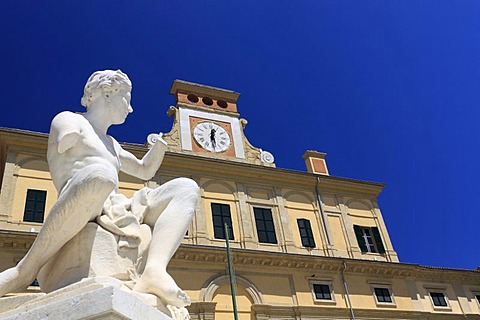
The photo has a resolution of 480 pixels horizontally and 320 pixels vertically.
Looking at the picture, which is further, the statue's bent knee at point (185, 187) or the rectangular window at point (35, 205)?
the rectangular window at point (35, 205)

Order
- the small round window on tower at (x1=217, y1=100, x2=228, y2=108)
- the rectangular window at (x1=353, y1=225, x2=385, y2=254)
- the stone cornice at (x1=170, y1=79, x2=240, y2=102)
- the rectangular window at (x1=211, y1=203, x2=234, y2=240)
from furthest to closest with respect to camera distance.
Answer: the small round window on tower at (x1=217, y1=100, x2=228, y2=108), the stone cornice at (x1=170, y1=79, x2=240, y2=102), the rectangular window at (x1=353, y1=225, x2=385, y2=254), the rectangular window at (x1=211, y1=203, x2=234, y2=240)

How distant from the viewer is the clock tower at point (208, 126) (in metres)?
21.1

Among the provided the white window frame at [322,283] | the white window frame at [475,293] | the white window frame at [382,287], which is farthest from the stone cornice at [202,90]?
the white window frame at [475,293]

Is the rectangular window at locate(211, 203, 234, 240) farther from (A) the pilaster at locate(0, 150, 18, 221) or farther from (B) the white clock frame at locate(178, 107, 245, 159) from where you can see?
(A) the pilaster at locate(0, 150, 18, 221)

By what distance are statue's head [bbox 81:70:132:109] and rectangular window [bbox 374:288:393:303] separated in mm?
19031

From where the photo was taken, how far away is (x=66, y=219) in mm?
2369

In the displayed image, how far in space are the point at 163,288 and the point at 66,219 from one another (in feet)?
2.01

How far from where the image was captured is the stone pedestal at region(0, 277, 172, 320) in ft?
6.14

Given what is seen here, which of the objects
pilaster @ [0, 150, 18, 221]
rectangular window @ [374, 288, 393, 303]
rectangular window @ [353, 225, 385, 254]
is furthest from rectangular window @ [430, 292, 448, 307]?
pilaster @ [0, 150, 18, 221]

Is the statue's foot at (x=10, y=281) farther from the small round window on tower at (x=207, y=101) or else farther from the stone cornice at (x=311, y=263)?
the small round window on tower at (x=207, y=101)

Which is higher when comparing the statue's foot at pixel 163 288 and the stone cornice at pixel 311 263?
the stone cornice at pixel 311 263

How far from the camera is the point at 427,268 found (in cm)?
2195

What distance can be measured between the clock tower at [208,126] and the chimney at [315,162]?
2596 millimetres

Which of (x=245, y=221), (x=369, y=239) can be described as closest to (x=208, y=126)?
(x=245, y=221)
